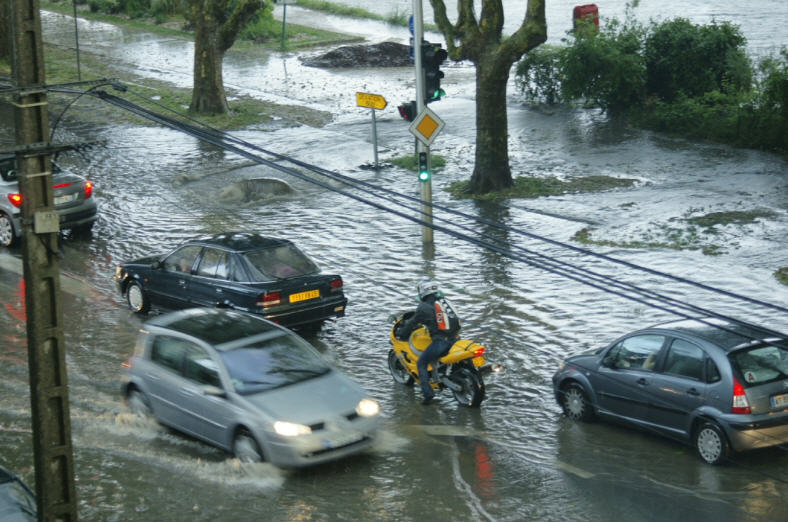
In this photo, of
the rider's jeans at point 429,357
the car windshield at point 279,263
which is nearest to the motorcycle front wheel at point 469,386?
the rider's jeans at point 429,357

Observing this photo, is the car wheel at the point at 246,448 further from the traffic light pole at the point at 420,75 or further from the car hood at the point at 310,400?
the traffic light pole at the point at 420,75

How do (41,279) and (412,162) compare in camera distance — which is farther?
(412,162)

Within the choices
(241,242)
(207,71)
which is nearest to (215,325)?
(241,242)

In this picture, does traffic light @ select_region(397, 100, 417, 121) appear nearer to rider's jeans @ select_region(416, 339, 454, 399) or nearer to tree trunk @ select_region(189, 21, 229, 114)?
rider's jeans @ select_region(416, 339, 454, 399)

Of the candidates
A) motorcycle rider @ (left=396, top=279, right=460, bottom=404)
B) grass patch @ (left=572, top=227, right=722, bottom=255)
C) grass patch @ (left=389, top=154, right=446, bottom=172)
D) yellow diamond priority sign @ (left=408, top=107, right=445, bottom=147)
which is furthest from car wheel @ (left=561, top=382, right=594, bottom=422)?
grass patch @ (left=389, top=154, right=446, bottom=172)

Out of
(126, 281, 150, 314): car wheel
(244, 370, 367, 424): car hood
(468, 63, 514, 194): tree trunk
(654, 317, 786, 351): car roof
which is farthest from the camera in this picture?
(468, 63, 514, 194): tree trunk

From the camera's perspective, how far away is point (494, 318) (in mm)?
15852

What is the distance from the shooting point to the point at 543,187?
23438mm

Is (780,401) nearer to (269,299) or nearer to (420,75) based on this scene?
(269,299)

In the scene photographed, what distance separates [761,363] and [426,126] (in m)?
9.97

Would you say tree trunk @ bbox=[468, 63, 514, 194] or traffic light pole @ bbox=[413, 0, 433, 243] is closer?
traffic light pole @ bbox=[413, 0, 433, 243]

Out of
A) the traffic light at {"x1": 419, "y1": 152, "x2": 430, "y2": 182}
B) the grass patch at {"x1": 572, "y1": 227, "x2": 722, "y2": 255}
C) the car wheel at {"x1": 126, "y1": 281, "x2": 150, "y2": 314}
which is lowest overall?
the car wheel at {"x1": 126, "y1": 281, "x2": 150, "y2": 314}

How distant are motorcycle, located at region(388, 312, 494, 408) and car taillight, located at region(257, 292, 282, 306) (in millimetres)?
1989

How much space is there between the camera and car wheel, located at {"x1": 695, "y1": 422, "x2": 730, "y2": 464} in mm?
10719
